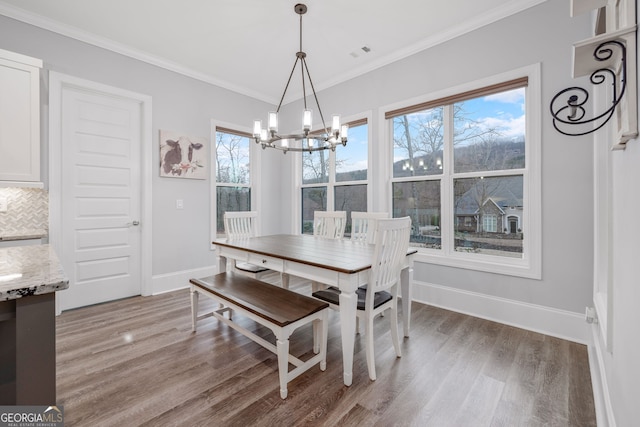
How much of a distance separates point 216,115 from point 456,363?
13.9 feet

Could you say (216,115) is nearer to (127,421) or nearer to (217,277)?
(217,277)

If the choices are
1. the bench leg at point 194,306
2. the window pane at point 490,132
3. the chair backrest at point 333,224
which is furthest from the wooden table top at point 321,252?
the window pane at point 490,132

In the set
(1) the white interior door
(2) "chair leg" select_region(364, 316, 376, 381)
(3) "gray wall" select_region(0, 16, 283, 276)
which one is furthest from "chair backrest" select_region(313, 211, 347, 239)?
(1) the white interior door

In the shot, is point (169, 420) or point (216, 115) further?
point (216, 115)

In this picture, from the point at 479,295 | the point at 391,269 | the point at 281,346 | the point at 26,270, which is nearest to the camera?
the point at 26,270

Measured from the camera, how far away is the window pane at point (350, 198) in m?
4.04

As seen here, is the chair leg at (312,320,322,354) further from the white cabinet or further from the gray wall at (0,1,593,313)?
the white cabinet

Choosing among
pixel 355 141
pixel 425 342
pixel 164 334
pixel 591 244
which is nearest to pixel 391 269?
pixel 425 342

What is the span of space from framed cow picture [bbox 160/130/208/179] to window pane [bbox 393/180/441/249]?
2767mm

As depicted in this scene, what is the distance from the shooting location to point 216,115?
4215 millimetres

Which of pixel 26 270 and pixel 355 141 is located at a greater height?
pixel 355 141

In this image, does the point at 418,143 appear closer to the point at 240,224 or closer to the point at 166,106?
the point at 240,224

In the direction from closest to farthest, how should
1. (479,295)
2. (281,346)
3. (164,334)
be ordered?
1. (281,346)
2. (164,334)
3. (479,295)

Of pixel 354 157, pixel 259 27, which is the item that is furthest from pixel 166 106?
pixel 354 157
